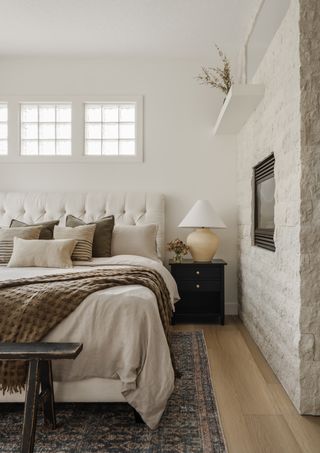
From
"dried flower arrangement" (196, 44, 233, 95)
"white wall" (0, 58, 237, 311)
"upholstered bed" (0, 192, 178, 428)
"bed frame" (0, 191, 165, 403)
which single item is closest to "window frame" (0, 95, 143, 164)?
"white wall" (0, 58, 237, 311)

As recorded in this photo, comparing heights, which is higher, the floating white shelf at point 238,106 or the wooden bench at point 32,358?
the floating white shelf at point 238,106

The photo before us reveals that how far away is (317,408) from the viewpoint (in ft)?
7.33

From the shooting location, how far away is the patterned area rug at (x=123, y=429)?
6.29ft

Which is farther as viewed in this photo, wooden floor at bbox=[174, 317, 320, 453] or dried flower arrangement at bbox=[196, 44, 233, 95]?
dried flower arrangement at bbox=[196, 44, 233, 95]

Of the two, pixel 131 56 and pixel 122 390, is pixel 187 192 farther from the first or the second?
pixel 122 390

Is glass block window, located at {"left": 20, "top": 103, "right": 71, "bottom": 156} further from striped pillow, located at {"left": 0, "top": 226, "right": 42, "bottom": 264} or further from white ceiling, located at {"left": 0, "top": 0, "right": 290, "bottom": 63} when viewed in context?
striped pillow, located at {"left": 0, "top": 226, "right": 42, "bottom": 264}

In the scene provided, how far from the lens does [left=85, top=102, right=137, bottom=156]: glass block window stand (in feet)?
15.8

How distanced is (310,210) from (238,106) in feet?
5.19

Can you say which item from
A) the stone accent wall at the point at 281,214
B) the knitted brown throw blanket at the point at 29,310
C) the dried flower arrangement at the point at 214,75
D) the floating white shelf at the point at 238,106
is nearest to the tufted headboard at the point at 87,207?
the floating white shelf at the point at 238,106

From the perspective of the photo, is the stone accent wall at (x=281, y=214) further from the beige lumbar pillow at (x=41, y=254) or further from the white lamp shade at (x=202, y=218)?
the beige lumbar pillow at (x=41, y=254)

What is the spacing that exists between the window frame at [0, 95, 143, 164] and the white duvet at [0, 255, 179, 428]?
2.82 m

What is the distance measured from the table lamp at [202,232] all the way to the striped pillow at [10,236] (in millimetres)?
1407

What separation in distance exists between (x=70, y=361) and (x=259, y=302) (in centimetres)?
184

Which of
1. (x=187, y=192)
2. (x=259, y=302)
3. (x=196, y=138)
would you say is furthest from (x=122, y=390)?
(x=196, y=138)
